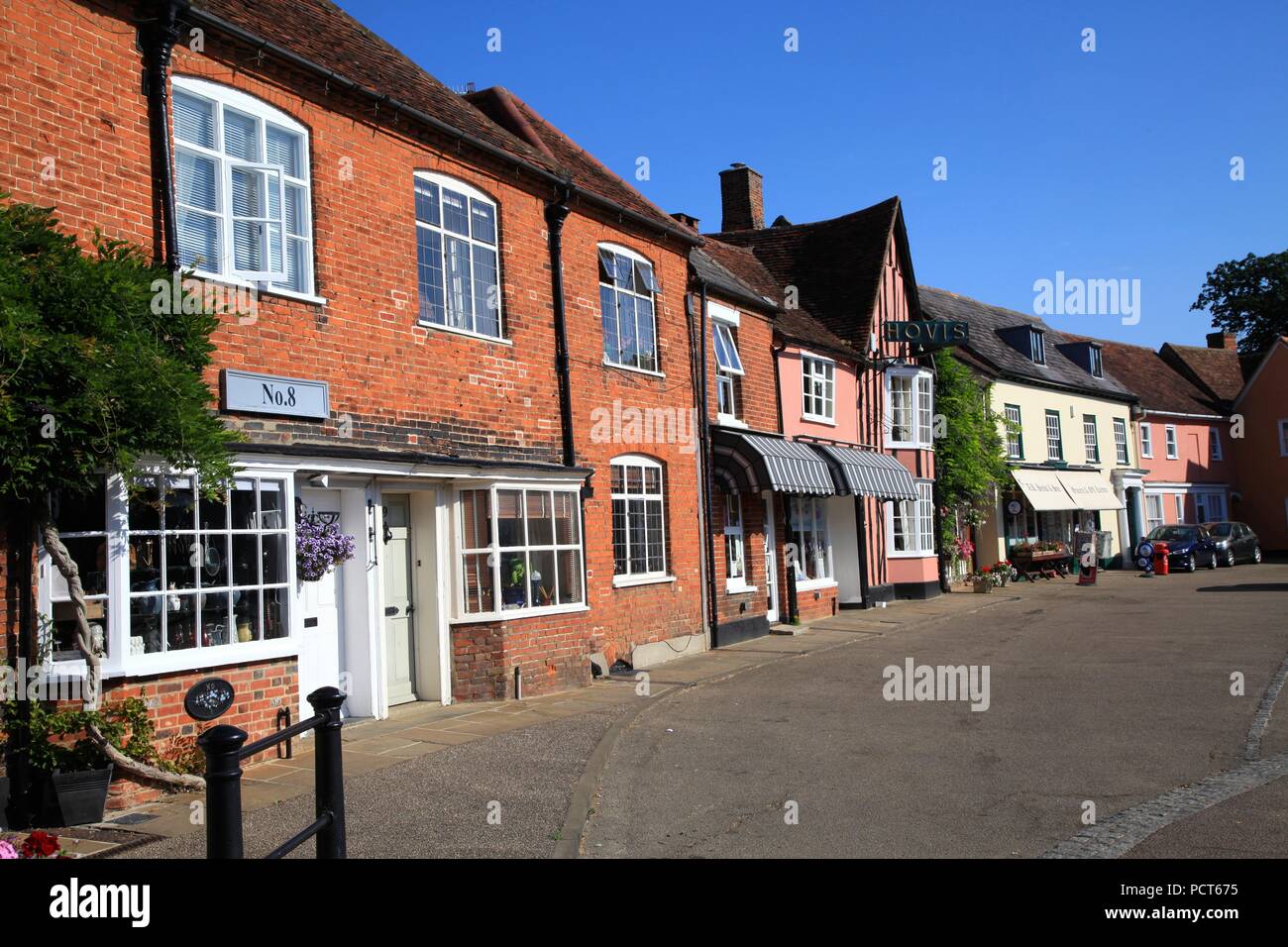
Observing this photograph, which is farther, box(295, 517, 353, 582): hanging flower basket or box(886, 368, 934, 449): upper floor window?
box(886, 368, 934, 449): upper floor window

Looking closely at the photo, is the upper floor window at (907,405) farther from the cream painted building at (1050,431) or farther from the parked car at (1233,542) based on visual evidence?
the parked car at (1233,542)

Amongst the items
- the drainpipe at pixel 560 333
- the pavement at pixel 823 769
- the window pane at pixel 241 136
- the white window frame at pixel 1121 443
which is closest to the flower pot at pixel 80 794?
the pavement at pixel 823 769

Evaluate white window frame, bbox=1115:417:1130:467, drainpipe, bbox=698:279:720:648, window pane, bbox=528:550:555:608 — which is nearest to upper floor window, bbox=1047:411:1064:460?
white window frame, bbox=1115:417:1130:467

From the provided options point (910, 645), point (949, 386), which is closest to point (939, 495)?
point (949, 386)

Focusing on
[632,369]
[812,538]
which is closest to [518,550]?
[632,369]

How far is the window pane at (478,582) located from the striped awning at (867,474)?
9.68 metres

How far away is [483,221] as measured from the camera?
12.9 metres

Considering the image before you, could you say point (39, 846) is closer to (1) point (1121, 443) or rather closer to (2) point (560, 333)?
(2) point (560, 333)

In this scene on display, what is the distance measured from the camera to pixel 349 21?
13.2 m

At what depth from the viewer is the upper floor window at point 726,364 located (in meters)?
18.3

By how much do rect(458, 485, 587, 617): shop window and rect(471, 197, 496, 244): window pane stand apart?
3.11 m

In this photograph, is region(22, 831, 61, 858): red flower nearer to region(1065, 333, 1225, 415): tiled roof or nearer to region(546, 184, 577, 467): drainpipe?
region(546, 184, 577, 467): drainpipe

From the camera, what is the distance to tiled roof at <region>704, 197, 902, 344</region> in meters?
25.6

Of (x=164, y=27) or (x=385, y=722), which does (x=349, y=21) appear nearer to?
(x=164, y=27)
